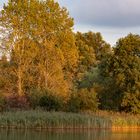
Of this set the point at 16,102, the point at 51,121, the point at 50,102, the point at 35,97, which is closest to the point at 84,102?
the point at 50,102

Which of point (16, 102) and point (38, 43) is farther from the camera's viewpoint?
point (38, 43)

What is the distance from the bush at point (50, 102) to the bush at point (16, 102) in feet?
6.51

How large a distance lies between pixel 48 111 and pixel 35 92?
14.6 ft

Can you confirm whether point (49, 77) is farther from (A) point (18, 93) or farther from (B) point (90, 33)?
(B) point (90, 33)

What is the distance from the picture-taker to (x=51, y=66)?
57.1 m

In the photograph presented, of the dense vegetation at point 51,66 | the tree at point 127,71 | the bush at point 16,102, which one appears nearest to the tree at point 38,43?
the dense vegetation at point 51,66

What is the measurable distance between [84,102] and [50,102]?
334 centimetres

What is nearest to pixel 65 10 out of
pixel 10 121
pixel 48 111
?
pixel 48 111

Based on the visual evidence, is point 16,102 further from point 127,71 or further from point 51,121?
point 127,71

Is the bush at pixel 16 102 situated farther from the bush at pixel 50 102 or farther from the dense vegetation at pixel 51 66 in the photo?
the bush at pixel 50 102

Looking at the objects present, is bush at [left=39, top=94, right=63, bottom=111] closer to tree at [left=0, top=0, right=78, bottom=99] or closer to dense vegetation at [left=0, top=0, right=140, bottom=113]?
dense vegetation at [left=0, top=0, right=140, bottom=113]

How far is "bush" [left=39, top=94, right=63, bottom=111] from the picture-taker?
165 feet

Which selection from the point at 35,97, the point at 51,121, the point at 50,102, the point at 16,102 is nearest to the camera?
the point at 51,121

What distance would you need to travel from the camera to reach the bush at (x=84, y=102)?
50.8 m
